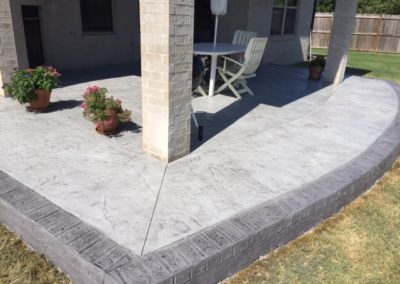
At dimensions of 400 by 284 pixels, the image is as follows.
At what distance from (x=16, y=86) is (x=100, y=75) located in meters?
3.45

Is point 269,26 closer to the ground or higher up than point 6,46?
higher up

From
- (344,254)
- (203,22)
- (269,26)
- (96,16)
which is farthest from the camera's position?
(269,26)

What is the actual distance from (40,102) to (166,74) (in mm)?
3000

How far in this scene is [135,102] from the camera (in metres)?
6.45

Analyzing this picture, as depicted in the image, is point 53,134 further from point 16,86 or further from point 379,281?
point 379,281

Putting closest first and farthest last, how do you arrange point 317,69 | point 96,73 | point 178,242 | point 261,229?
point 178,242, point 261,229, point 96,73, point 317,69

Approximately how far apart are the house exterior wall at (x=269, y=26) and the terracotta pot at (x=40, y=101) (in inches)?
269

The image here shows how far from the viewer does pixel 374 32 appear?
18.4 m

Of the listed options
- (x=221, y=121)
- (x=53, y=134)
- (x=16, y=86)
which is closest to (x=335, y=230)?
(x=221, y=121)

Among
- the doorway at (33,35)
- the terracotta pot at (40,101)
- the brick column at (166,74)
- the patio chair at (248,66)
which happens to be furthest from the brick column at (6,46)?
the patio chair at (248,66)

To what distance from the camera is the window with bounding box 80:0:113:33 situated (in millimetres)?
9227

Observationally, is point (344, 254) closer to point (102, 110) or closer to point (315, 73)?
point (102, 110)

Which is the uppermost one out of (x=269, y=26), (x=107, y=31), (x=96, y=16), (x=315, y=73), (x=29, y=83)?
(x=96, y=16)

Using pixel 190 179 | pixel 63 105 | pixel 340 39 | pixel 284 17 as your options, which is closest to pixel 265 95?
pixel 340 39
